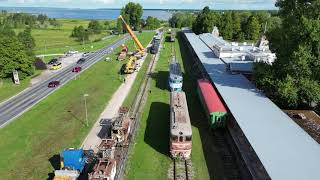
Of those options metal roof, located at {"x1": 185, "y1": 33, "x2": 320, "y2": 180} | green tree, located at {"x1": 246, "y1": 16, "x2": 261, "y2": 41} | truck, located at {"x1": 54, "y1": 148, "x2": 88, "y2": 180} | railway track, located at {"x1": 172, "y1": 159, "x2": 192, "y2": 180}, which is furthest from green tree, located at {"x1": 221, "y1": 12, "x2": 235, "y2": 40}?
truck, located at {"x1": 54, "y1": 148, "x2": 88, "y2": 180}

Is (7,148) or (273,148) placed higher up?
(273,148)

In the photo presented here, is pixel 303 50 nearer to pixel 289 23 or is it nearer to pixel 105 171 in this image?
pixel 289 23

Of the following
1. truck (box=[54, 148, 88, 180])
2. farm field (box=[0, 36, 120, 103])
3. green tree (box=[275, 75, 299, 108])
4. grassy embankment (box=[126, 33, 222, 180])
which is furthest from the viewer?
farm field (box=[0, 36, 120, 103])

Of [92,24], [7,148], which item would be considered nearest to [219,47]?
[7,148]

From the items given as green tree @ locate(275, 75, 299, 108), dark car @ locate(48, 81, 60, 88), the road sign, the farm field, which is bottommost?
the farm field

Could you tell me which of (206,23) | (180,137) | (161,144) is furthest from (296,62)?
(206,23)

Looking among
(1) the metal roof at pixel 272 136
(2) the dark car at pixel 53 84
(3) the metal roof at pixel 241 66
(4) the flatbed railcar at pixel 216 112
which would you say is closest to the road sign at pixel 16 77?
(2) the dark car at pixel 53 84

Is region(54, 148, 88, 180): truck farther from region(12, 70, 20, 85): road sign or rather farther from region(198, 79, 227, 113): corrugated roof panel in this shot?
region(12, 70, 20, 85): road sign
